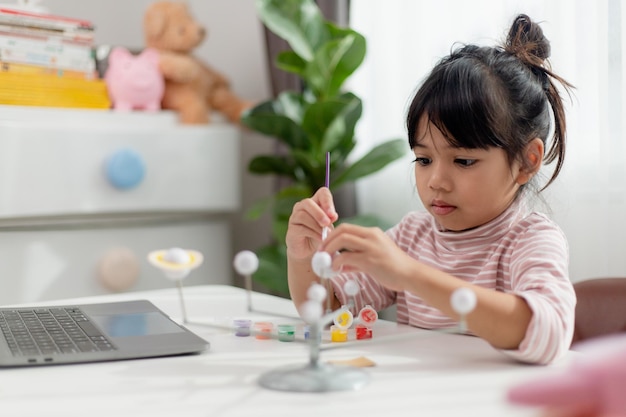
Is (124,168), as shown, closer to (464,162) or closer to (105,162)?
(105,162)

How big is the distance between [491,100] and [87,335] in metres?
0.62

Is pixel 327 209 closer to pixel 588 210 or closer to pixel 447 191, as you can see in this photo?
pixel 447 191

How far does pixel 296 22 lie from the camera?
2.16 meters

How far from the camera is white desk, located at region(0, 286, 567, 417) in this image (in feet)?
2.40

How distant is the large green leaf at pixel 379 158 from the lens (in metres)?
2.08

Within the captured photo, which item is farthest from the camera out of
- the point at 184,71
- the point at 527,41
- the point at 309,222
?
the point at 184,71

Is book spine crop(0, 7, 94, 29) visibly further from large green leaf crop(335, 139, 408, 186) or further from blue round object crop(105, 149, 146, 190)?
large green leaf crop(335, 139, 408, 186)

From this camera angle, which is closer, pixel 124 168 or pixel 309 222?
pixel 309 222

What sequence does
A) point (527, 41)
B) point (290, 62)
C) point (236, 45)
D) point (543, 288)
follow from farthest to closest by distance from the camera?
point (236, 45), point (290, 62), point (527, 41), point (543, 288)

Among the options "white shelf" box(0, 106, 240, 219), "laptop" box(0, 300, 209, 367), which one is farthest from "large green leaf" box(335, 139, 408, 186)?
"laptop" box(0, 300, 209, 367)

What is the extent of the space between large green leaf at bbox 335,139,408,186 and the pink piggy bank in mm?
603

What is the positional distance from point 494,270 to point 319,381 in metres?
0.48

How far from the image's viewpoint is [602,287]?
1.30 metres

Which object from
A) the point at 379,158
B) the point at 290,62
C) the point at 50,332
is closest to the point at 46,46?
the point at 290,62
